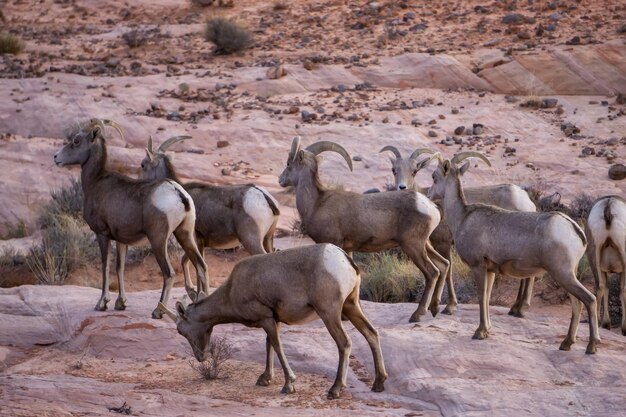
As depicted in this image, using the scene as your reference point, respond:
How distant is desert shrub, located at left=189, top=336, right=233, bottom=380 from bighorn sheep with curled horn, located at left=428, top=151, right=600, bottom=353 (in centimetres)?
267

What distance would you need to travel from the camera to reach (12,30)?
31.9 metres

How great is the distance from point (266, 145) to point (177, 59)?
272 inches

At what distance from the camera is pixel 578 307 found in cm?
1095

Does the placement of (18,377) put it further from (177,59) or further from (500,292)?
(177,59)

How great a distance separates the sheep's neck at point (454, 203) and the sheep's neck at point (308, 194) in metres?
1.57

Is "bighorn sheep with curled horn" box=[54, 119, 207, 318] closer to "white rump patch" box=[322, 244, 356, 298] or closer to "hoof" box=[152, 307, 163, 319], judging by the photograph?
"hoof" box=[152, 307, 163, 319]

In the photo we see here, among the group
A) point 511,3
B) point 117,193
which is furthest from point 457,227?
point 511,3

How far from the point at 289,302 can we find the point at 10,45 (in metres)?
21.6

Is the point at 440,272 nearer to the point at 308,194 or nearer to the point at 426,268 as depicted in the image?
the point at 426,268

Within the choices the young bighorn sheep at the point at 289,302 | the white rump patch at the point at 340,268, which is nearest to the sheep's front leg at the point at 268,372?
the young bighorn sheep at the point at 289,302

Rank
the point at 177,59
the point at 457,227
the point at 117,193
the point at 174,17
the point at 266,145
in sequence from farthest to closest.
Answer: the point at 174,17 < the point at 177,59 < the point at 266,145 < the point at 117,193 < the point at 457,227

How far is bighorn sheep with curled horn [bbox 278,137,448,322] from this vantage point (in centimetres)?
1205

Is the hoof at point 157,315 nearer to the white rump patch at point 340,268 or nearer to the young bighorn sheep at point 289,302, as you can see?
the young bighorn sheep at point 289,302

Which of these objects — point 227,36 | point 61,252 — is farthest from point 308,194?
point 227,36
